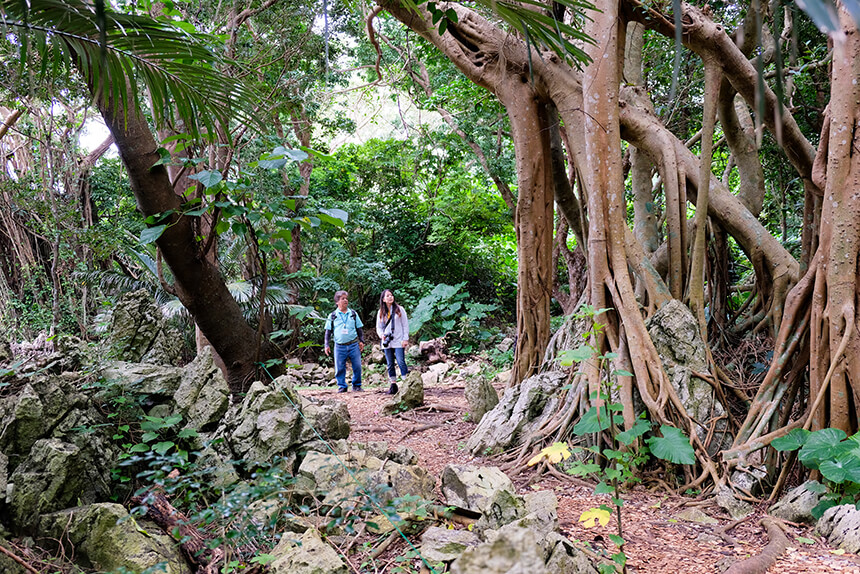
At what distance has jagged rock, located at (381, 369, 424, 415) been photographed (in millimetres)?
6074

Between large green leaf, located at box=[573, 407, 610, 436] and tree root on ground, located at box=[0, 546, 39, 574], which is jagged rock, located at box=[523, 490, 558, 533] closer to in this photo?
large green leaf, located at box=[573, 407, 610, 436]

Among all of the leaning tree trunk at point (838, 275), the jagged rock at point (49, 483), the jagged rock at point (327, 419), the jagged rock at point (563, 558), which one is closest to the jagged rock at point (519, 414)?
the jagged rock at point (327, 419)

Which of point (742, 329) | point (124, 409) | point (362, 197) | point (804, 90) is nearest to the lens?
point (124, 409)

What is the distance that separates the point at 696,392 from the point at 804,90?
15.0 feet

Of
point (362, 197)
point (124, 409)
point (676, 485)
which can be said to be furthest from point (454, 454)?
point (362, 197)

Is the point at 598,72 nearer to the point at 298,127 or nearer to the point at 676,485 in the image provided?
the point at 676,485

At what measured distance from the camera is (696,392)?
382 centimetres

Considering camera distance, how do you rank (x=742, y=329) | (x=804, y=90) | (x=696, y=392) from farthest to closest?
1. (x=804, y=90)
2. (x=742, y=329)
3. (x=696, y=392)

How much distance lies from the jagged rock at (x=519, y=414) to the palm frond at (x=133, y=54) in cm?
287

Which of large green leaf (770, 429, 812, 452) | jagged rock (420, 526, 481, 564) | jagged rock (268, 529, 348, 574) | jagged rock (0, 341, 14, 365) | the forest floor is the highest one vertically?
jagged rock (0, 341, 14, 365)

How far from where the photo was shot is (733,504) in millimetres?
3113

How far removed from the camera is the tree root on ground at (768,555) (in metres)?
2.36

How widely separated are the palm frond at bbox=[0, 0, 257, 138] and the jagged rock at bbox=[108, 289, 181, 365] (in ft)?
5.29

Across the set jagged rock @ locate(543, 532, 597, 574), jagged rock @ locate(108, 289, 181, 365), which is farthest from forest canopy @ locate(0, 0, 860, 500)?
jagged rock @ locate(543, 532, 597, 574)
